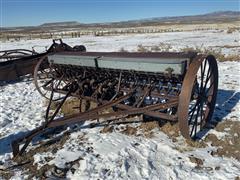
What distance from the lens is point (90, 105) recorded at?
22.3 feet

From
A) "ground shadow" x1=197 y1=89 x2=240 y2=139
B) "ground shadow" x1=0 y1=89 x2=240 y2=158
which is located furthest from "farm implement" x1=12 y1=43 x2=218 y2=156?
"ground shadow" x1=0 y1=89 x2=240 y2=158

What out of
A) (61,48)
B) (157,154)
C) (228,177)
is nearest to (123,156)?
(157,154)

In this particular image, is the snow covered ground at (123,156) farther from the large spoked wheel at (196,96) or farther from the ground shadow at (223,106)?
the large spoked wheel at (196,96)

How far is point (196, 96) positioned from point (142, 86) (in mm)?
1102

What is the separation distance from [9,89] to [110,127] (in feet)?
16.3

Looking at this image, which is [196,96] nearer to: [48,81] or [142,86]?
[142,86]

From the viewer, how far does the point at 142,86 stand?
5598 mm

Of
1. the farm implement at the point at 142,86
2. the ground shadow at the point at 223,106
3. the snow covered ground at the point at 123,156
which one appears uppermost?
the farm implement at the point at 142,86

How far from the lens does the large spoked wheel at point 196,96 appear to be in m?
4.18

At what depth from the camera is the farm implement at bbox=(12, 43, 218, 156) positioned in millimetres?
4438

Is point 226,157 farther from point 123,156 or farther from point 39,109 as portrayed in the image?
point 39,109

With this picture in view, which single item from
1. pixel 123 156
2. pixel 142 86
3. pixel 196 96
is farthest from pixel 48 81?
pixel 196 96

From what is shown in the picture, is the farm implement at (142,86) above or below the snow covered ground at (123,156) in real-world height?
above

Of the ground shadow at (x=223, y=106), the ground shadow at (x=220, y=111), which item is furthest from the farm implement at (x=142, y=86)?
the ground shadow at (x=220, y=111)
